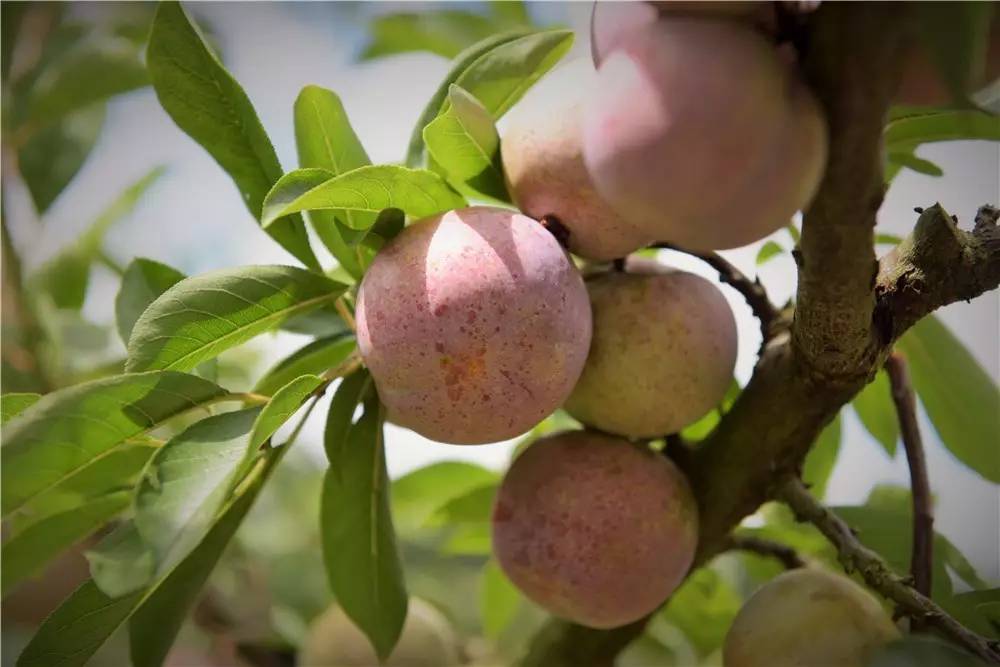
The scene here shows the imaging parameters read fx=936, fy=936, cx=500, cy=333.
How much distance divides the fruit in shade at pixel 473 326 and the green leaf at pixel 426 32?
0.36 m

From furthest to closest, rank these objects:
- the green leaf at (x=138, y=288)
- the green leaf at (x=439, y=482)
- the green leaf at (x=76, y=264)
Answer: the green leaf at (x=76, y=264)
the green leaf at (x=439, y=482)
the green leaf at (x=138, y=288)

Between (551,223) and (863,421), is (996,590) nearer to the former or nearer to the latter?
(863,421)

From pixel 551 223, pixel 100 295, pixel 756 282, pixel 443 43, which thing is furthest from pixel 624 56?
pixel 100 295

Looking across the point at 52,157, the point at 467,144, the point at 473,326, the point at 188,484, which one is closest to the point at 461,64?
the point at 467,144

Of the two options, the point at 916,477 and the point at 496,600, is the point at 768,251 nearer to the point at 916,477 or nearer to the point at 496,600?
the point at 916,477

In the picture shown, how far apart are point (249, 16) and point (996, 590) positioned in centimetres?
74

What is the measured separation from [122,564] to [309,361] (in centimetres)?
23

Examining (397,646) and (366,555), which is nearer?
(366,555)

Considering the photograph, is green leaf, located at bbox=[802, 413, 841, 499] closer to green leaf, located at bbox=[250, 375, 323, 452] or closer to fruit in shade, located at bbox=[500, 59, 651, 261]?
fruit in shade, located at bbox=[500, 59, 651, 261]

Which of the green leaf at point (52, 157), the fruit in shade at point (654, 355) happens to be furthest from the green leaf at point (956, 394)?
the green leaf at point (52, 157)

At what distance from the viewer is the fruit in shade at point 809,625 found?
55 cm

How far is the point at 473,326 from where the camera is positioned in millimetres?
460

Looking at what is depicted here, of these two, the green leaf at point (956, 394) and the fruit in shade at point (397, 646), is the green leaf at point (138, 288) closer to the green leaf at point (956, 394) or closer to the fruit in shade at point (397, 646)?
the fruit in shade at point (397, 646)

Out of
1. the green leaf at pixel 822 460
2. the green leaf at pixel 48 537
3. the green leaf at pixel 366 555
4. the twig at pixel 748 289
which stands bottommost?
the green leaf at pixel 822 460
